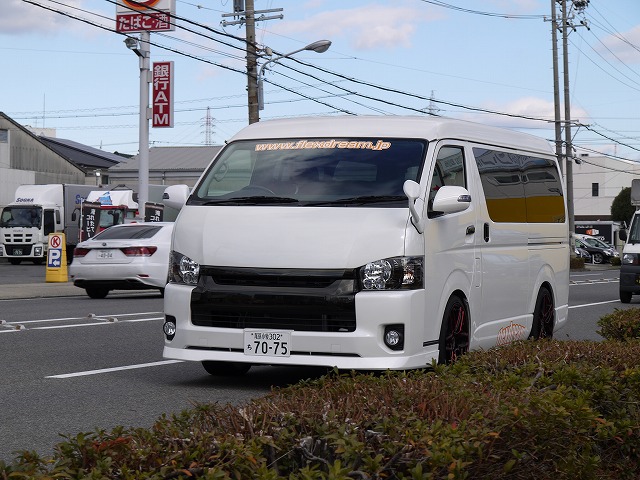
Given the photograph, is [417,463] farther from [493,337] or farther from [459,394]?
[493,337]

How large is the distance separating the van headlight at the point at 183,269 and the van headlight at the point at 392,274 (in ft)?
4.34

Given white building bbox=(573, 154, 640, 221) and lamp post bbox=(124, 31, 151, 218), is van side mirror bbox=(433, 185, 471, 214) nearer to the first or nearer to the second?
lamp post bbox=(124, 31, 151, 218)

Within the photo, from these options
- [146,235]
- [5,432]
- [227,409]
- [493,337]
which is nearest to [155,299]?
[146,235]

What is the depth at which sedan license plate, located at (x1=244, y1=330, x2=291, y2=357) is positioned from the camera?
323 inches

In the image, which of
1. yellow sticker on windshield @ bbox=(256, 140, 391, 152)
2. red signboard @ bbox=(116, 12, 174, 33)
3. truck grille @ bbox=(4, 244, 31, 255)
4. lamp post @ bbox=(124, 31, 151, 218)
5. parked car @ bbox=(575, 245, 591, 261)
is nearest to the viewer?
yellow sticker on windshield @ bbox=(256, 140, 391, 152)

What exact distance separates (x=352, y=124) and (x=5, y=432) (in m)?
3.98

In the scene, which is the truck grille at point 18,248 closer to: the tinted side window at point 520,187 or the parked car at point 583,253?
the parked car at point 583,253

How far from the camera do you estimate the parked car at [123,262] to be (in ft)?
70.2

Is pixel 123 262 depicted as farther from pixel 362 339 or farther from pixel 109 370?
pixel 362 339

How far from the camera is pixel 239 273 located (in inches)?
330

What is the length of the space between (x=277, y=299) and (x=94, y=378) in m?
2.01

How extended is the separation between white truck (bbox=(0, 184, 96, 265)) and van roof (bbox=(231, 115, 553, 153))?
4123 cm

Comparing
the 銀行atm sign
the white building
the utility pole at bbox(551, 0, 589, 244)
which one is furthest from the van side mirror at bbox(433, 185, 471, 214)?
the white building

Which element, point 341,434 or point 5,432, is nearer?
point 341,434
